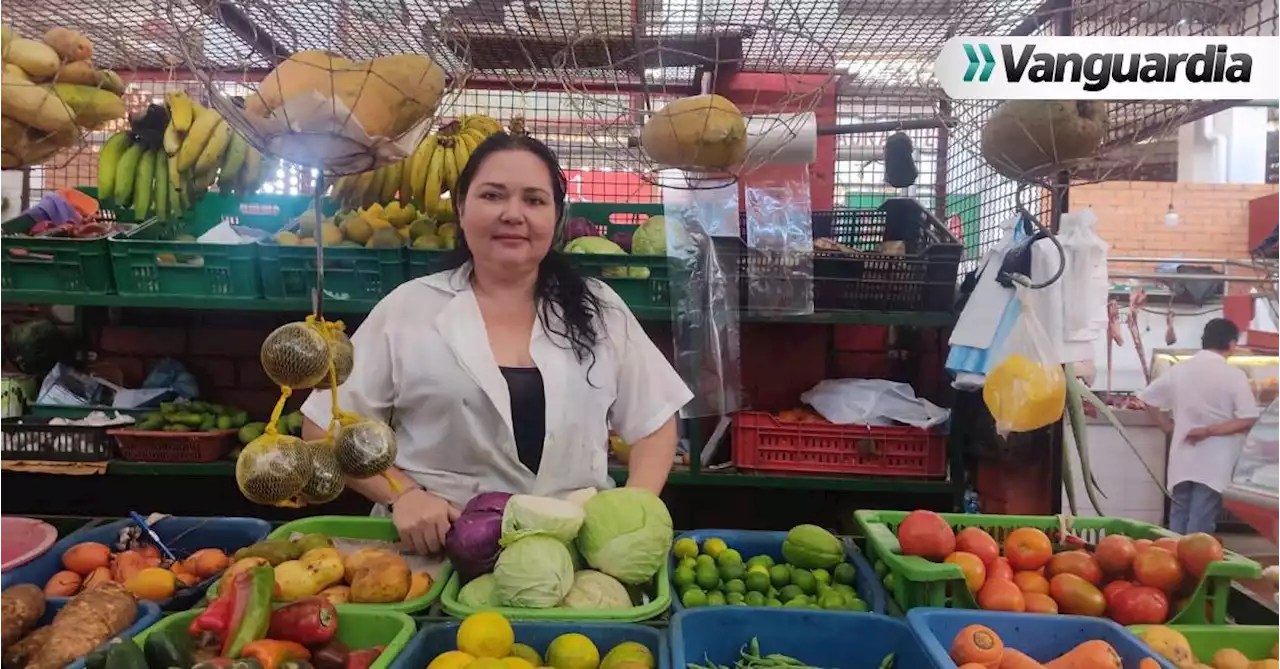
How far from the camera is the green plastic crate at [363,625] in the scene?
4.35 feet

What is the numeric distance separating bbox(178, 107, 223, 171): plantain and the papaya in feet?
6.37

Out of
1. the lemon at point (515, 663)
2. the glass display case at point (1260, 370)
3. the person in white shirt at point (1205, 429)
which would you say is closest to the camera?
the lemon at point (515, 663)

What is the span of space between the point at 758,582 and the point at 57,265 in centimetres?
282

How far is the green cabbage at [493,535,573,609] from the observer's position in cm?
138

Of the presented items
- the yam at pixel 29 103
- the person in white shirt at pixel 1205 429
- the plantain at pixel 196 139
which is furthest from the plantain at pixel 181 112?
the person in white shirt at pixel 1205 429

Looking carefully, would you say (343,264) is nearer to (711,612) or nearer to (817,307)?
(817,307)

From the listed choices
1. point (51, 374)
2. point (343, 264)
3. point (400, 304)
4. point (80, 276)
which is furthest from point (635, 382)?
point (51, 374)

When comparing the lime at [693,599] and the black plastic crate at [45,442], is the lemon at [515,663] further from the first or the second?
the black plastic crate at [45,442]

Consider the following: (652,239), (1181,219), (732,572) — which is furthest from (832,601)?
(1181,219)

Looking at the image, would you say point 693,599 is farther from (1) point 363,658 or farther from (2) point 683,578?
(1) point 363,658

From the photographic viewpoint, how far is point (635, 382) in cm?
203

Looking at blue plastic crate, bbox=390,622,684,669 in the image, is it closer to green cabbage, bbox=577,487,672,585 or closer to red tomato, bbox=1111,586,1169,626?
green cabbage, bbox=577,487,672,585

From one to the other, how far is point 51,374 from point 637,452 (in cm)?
266

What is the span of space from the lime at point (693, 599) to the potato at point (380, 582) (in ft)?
1.77
